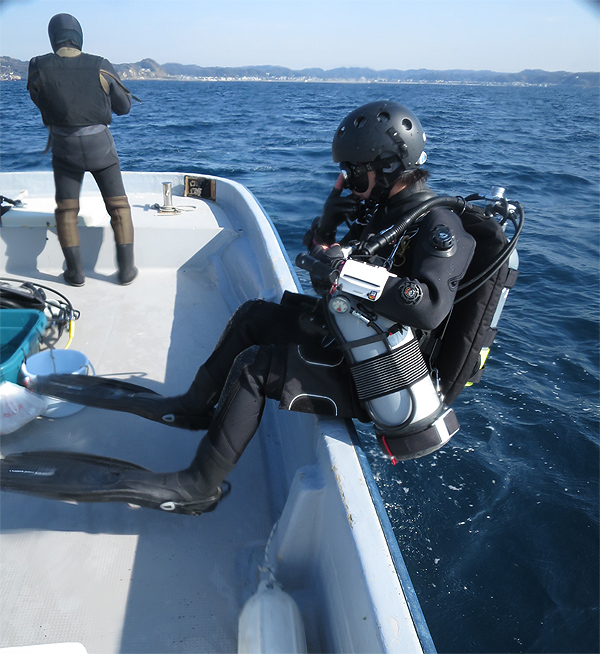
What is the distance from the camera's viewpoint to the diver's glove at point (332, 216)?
2.32m

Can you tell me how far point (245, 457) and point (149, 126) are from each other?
77.2ft

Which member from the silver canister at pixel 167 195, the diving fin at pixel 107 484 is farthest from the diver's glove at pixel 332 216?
the silver canister at pixel 167 195

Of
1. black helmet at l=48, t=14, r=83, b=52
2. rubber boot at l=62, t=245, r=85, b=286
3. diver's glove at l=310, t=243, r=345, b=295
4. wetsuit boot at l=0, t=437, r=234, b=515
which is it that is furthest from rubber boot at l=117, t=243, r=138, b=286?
diver's glove at l=310, t=243, r=345, b=295

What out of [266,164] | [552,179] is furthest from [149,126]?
[552,179]

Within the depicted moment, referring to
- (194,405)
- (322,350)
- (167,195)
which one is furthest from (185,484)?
(167,195)

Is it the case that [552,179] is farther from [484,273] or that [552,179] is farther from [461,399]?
[484,273]

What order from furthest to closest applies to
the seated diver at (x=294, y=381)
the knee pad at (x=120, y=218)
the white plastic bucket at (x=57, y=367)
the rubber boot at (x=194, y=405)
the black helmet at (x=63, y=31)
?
the knee pad at (x=120, y=218)
the black helmet at (x=63, y=31)
the white plastic bucket at (x=57, y=367)
the rubber boot at (x=194, y=405)
the seated diver at (x=294, y=381)

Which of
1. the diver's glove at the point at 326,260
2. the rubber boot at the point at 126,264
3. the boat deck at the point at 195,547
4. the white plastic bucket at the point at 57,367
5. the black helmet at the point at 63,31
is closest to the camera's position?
the boat deck at the point at 195,547

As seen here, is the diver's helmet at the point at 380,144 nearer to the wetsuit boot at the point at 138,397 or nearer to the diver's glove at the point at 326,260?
the diver's glove at the point at 326,260

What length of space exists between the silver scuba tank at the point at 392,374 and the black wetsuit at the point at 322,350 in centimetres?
8

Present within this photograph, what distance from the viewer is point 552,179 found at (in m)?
12.5

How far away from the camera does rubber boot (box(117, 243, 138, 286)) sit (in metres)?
3.84

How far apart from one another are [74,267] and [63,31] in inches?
62.9

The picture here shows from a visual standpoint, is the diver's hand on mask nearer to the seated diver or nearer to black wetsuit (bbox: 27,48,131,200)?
the seated diver
